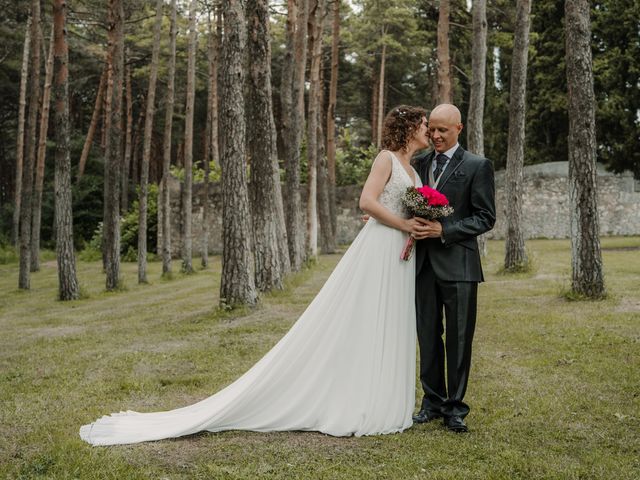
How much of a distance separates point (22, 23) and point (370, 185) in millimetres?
29093

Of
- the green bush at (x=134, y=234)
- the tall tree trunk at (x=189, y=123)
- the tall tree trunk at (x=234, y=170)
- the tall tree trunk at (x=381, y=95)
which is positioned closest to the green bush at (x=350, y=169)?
the tall tree trunk at (x=381, y=95)

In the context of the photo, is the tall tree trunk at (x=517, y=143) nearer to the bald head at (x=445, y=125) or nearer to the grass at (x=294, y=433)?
the grass at (x=294, y=433)

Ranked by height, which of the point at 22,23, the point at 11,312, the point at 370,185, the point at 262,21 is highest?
the point at 22,23

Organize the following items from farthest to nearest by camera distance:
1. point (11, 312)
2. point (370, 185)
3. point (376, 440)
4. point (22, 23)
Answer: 1. point (22, 23)
2. point (11, 312)
3. point (370, 185)
4. point (376, 440)

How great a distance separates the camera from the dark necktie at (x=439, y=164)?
543cm

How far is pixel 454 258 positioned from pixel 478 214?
1.20ft

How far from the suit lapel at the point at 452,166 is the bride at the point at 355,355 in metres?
0.26

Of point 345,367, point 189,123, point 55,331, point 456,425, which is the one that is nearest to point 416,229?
point 345,367

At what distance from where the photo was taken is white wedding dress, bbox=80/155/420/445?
522cm

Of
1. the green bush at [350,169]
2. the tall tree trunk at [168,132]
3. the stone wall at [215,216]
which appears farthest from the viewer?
the green bush at [350,169]

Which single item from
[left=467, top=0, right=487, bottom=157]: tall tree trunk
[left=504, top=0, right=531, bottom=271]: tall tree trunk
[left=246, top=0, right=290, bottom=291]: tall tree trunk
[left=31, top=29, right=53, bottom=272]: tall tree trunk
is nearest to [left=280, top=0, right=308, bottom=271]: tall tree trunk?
[left=246, top=0, right=290, bottom=291]: tall tree trunk

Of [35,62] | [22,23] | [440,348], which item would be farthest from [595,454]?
[22,23]

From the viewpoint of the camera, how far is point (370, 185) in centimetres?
539

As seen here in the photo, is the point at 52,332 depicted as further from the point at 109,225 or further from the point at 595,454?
the point at 595,454
